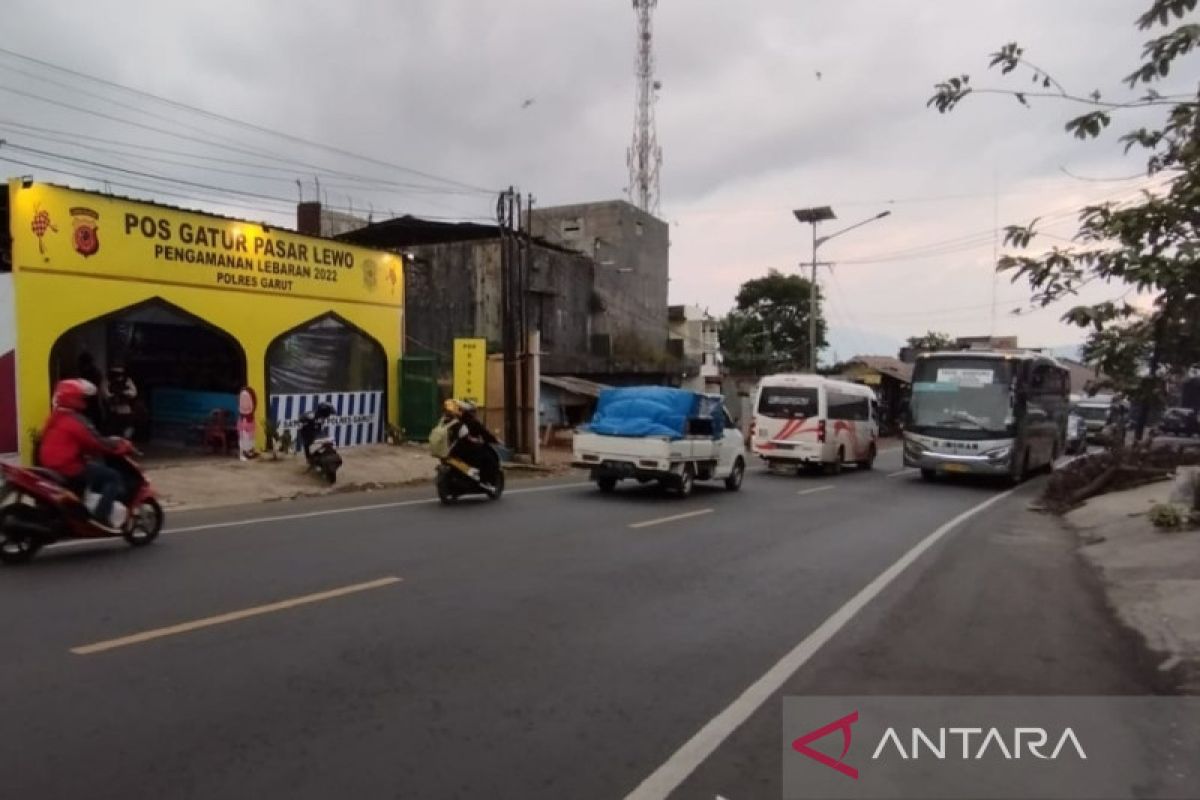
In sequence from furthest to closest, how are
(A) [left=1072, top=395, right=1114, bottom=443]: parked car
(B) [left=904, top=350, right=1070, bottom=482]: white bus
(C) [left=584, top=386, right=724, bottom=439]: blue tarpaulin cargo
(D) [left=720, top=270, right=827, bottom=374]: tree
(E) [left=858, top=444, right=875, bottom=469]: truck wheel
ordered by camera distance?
(D) [left=720, top=270, right=827, bottom=374]: tree
(A) [left=1072, top=395, right=1114, bottom=443]: parked car
(E) [left=858, top=444, right=875, bottom=469]: truck wheel
(B) [left=904, top=350, right=1070, bottom=482]: white bus
(C) [left=584, top=386, right=724, bottom=439]: blue tarpaulin cargo

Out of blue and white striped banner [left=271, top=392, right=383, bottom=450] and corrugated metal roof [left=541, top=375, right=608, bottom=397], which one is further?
corrugated metal roof [left=541, top=375, right=608, bottom=397]

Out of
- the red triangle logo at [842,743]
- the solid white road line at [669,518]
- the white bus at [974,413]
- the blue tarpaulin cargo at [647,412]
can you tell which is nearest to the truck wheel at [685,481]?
the blue tarpaulin cargo at [647,412]

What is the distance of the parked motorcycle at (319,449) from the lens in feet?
52.3

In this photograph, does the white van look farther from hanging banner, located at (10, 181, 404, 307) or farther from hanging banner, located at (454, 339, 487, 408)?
hanging banner, located at (10, 181, 404, 307)

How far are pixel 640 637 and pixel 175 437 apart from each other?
56.6 ft

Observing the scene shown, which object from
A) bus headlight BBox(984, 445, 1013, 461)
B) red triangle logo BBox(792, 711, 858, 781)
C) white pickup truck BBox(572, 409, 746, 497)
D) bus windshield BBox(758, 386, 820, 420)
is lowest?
red triangle logo BBox(792, 711, 858, 781)

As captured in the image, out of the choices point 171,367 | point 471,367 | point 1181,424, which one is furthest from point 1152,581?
point 1181,424

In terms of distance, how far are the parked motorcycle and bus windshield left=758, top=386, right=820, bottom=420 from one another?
11959mm

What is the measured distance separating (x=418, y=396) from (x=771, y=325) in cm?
4845

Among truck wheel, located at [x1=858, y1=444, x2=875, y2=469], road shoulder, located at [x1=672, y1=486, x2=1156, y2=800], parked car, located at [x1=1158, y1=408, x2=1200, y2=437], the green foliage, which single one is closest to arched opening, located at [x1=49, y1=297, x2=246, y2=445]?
road shoulder, located at [x1=672, y1=486, x2=1156, y2=800]

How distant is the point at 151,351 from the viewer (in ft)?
67.6

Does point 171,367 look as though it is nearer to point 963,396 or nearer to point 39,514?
point 39,514

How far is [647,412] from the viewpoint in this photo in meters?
15.8

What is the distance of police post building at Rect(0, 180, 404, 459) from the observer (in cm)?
1485
